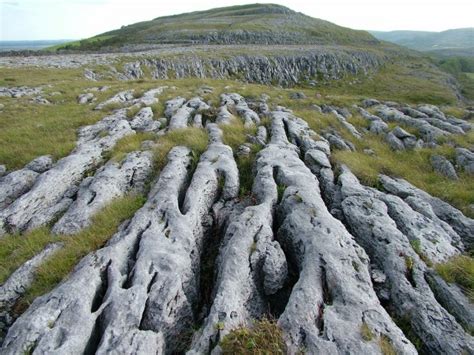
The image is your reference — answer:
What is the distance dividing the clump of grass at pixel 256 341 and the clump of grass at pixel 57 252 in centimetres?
613

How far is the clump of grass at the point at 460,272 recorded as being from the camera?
35.0 ft

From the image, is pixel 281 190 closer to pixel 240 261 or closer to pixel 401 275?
pixel 240 261

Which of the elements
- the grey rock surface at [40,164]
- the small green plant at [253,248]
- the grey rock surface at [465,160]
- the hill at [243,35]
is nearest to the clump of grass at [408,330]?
the small green plant at [253,248]

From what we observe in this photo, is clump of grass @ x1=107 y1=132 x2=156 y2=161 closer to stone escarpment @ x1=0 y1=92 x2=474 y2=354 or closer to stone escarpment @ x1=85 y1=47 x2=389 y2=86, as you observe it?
stone escarpment @ x1=0 y1=92 x2=474 y2=354

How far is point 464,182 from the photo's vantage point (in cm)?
1848

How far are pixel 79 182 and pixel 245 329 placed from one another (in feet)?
39.8

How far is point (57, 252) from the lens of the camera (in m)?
11.8

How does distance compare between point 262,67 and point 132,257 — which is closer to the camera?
point 132,257

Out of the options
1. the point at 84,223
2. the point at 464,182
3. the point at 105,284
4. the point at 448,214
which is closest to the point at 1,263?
the point at 84,223

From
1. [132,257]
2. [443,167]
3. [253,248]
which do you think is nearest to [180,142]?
[132,257]

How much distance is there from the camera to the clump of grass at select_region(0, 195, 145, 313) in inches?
426

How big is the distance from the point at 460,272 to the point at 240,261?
7365 millimetres

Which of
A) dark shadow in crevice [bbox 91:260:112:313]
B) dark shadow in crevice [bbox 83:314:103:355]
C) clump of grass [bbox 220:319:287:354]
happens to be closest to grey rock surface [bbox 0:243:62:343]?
dark shadow in crevice [bbox 91:260:112:313]

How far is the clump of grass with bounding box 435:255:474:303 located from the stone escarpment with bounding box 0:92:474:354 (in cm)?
43
